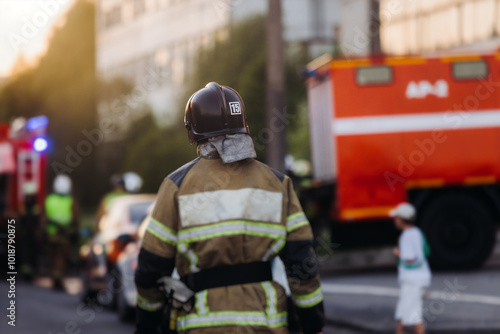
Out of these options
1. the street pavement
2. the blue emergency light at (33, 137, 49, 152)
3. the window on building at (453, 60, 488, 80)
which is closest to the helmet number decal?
the street pavement

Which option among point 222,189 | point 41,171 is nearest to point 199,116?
point 222,189

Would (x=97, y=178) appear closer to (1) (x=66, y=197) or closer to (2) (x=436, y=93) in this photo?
(1) (x=66, y=197)

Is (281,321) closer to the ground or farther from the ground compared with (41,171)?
farther from the ground

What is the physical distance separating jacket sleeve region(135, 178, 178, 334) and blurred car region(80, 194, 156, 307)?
813cm

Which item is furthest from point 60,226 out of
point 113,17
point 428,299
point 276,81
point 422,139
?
point 113,17

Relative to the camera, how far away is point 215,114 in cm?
405

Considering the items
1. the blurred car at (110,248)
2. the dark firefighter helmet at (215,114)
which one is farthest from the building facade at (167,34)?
the dark firefighter helmet at (215,114)

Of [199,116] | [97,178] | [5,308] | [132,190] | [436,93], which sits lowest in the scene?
[97,178]

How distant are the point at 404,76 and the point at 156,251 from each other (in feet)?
36.7

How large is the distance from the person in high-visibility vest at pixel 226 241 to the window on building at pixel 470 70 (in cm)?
1107

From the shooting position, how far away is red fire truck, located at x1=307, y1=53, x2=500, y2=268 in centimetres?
1466

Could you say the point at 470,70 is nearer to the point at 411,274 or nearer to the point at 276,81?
the point at 276,81

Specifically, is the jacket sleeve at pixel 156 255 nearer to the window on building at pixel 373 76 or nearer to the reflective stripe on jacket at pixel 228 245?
the reflective stripe on jacket at pixel 228 245

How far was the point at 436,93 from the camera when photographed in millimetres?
14703
